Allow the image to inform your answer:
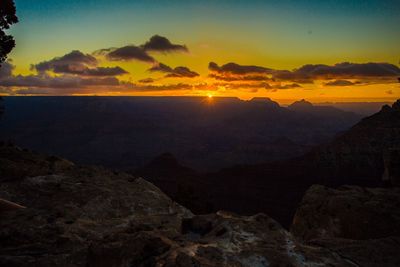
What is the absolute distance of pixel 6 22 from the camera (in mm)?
32469

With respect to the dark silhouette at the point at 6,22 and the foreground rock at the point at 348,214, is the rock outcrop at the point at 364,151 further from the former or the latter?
the dark silhouette at the point at 6,22

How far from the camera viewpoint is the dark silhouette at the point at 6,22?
105 ft

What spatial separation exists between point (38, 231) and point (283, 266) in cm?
777

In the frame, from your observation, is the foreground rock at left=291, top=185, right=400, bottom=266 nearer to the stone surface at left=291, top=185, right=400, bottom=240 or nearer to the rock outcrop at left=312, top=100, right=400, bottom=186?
the stone surface at left=291, top=185, right=400, bottom=240

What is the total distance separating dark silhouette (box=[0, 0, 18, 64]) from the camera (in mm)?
31906

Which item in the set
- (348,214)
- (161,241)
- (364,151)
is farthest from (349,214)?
(364,151)

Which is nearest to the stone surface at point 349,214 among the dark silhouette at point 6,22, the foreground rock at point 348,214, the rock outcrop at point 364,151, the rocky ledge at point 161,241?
the foreground rock at point 348,214

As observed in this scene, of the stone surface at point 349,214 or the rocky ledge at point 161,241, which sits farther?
the stone surface at point 349,214

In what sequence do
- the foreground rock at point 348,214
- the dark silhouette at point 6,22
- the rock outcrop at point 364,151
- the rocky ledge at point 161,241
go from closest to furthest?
the rocky ledge at point 161,241 → the foreground rock at point 348,214 → the dark silhouette at point 6,22 → the rock outcrop at point 364,151

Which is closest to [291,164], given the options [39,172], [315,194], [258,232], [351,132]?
[351,132]

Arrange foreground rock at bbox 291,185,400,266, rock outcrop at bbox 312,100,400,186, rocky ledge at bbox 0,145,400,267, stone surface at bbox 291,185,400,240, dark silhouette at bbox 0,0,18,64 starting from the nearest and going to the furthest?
1. rocky ledge at bbox 0,145,400,267
2. foreground rock at bbox 291,185,400,266
3. stone surface at bbox 291,185,400,240
4. dark silhouette at bbox 0,0,18,64
5. rock outcrop at bbox 312,100,400,186

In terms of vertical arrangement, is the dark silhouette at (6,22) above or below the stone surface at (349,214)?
above

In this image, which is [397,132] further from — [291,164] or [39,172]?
[39,172]

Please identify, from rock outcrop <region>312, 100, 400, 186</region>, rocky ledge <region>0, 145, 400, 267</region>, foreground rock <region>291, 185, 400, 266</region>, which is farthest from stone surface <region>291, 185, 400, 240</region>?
rock outcrop <region>312, 100, 400, 186</region>
